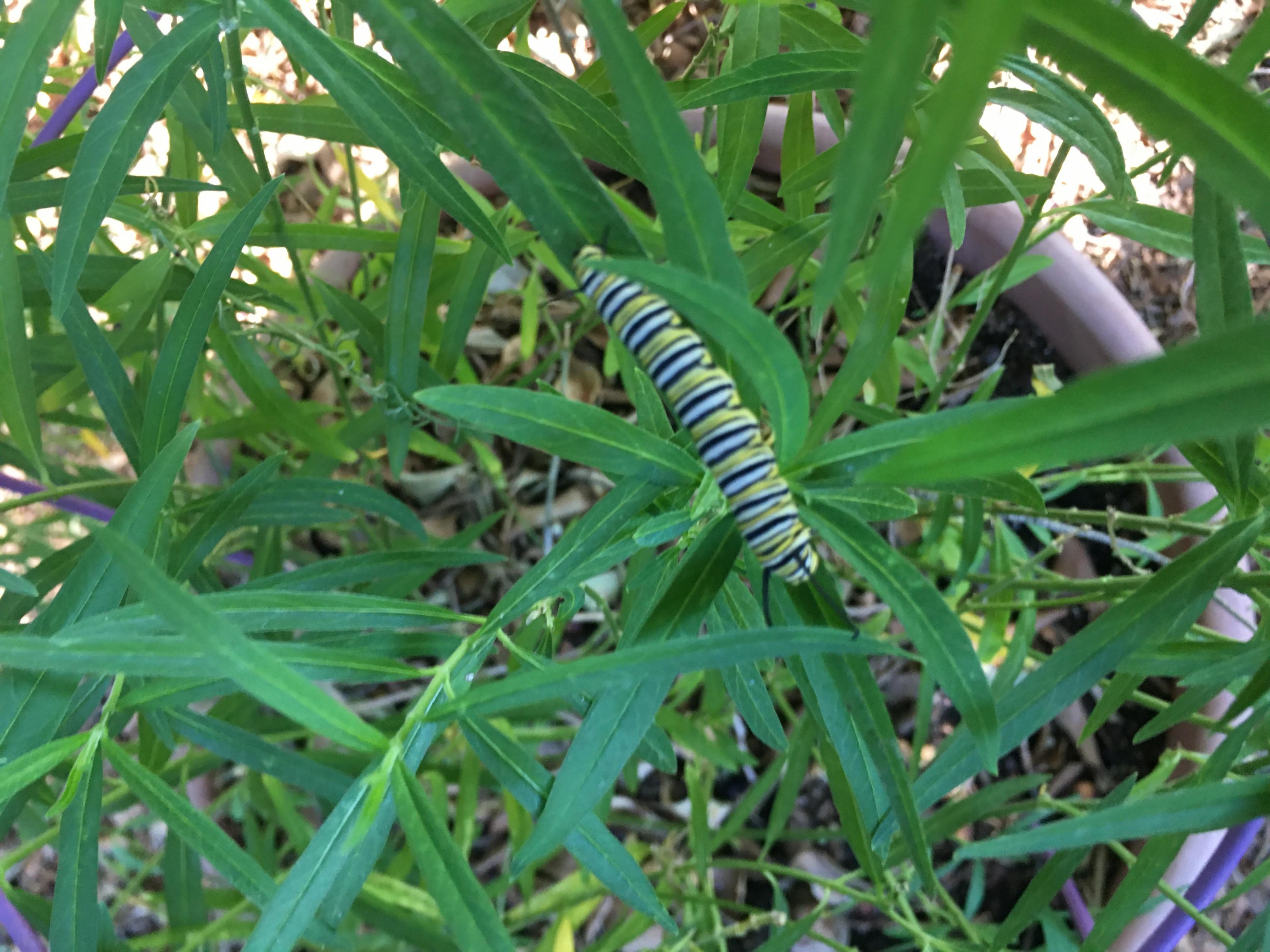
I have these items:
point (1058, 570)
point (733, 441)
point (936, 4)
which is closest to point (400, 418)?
point (733, 441)

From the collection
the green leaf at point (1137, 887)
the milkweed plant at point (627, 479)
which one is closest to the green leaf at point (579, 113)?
the milkweed plant at point (627, 479)

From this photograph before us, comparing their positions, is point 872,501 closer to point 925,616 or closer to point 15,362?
point 925,616

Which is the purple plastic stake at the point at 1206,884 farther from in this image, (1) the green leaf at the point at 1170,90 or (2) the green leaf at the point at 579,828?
(1) the green leaf at the point at 1170,90

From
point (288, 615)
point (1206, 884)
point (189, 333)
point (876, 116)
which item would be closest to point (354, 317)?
point (189, 333)

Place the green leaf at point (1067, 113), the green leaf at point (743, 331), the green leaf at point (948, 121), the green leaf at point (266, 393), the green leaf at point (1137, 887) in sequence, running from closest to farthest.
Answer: the green leaf at point (948, 121), the green leaf at point (743, 331), the green leaf at point (1067, 113), the green leaf at point (1137, 887), the green leaf at point (266, 393)

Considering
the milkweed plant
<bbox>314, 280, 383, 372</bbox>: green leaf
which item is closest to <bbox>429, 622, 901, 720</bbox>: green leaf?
the milkweed plant

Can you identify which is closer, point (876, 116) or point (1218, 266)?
point (876, 116)
